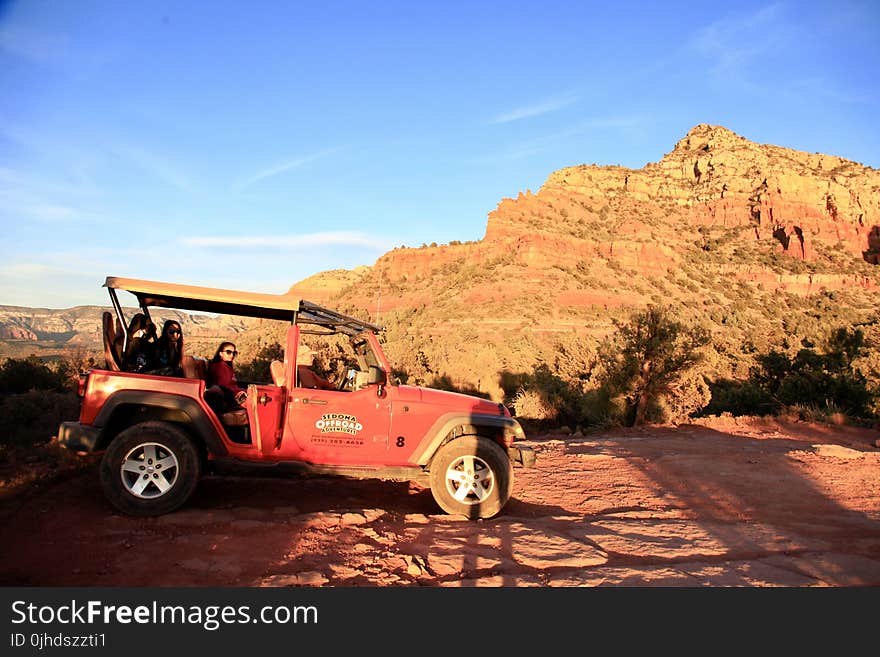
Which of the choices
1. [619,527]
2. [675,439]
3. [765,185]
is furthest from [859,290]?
[619,527]

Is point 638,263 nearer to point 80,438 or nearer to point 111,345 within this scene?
point 111,345

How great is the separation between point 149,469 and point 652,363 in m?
12.6

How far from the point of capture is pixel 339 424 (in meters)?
5.12

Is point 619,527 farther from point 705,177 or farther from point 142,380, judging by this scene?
point 705,177

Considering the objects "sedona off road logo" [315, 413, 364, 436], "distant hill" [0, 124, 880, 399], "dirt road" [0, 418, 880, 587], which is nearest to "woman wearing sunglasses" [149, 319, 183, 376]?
"dirt road" [0, 418, 880, 587]

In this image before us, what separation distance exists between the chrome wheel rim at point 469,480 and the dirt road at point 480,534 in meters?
0.30

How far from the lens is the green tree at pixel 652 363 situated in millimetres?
14148

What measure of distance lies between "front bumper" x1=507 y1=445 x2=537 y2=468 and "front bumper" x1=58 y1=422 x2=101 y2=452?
387 cm

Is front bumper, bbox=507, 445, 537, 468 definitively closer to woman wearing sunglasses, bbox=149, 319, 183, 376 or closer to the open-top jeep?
the open-top jeep

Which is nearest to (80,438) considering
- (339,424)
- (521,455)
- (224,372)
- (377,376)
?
(224,372)

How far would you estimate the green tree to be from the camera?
46.4 feet

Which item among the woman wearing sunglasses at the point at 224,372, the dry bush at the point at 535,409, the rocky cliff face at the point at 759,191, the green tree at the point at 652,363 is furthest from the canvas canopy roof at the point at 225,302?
the rocky cliff face at the point at 759,191

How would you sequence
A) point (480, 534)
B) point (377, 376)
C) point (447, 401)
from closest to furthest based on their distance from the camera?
point (480, 534) < point (377, 376) < point (447, 401)

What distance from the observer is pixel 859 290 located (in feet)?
221
